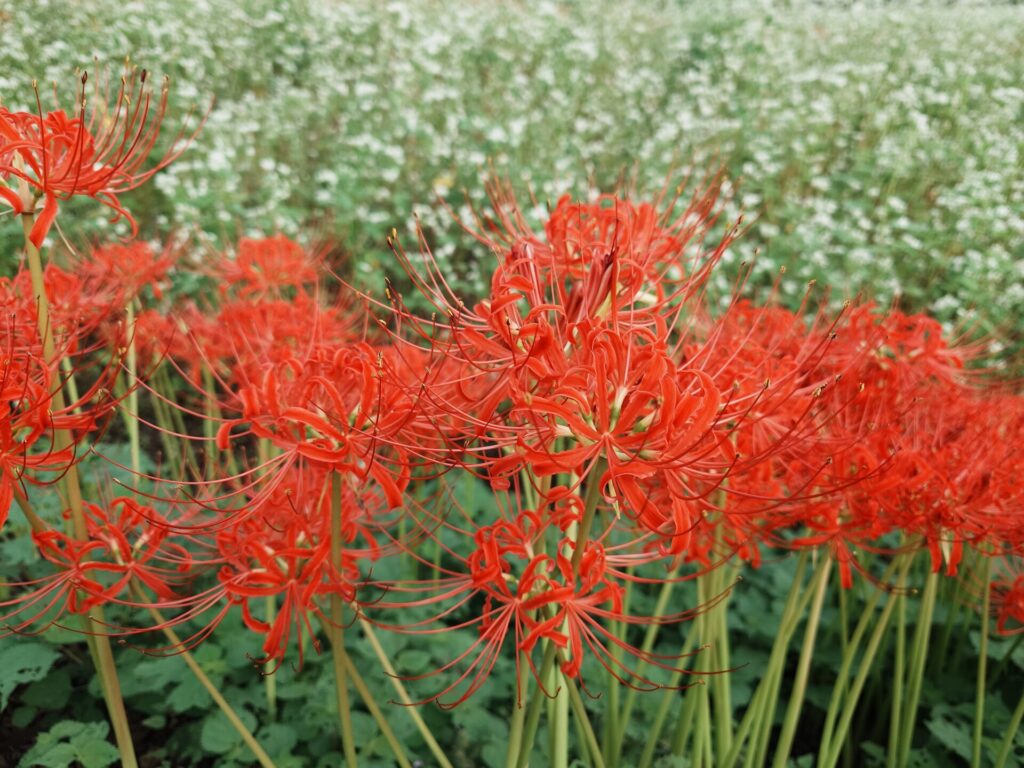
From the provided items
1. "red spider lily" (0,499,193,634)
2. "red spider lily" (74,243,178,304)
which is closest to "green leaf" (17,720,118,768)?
"red spider lily" (0,499,193,634)

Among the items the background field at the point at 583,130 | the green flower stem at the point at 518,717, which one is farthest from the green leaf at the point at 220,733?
the background field at the point at 583,130

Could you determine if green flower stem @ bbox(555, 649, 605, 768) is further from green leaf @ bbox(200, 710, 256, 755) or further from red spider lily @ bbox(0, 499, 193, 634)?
green leaf @ bbox(200, 710, 256, 755)

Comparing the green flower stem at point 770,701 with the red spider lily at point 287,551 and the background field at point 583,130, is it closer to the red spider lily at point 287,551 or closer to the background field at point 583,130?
the red spider lily at point 287,551

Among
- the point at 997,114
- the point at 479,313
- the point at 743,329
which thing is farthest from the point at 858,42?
the point at 479,313

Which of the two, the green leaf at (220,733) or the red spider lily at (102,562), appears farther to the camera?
the green leaf at (220,733)

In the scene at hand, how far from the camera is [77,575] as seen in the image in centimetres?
133

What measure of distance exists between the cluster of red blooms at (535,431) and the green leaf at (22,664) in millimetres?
83

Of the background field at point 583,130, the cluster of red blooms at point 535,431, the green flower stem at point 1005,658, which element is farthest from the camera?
the background field at point 583,130

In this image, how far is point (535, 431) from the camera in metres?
1.12

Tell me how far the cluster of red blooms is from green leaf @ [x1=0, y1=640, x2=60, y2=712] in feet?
0.27

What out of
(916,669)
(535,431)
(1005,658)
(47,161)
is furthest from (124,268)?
(1005,658)

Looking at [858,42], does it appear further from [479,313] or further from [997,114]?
[479,313]

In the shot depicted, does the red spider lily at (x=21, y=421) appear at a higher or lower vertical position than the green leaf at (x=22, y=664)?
higher

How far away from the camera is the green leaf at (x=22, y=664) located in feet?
5.52
